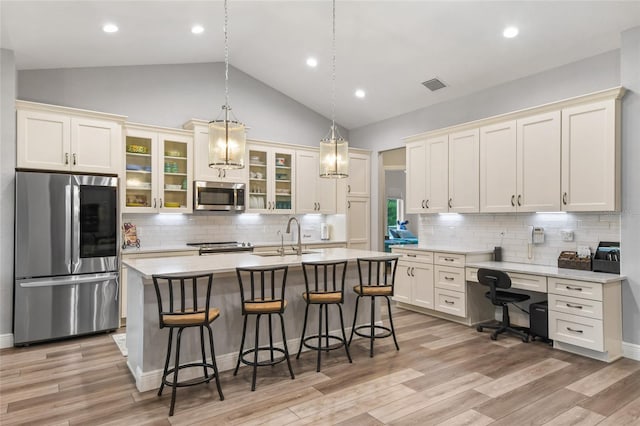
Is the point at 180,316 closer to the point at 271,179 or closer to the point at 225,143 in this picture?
the point at 225,143

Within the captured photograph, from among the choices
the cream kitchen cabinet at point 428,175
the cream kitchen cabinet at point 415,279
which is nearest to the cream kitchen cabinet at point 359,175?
the cream kitchen cabinet at point 428,175

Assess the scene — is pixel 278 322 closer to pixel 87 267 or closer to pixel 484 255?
pixel 87 267

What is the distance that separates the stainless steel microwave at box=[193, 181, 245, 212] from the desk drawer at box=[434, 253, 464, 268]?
119 inches

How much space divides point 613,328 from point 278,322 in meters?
3.29

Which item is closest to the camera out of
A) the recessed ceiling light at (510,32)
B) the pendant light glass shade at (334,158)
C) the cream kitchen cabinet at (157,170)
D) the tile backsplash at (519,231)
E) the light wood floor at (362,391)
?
the light wood floor at (362,391)

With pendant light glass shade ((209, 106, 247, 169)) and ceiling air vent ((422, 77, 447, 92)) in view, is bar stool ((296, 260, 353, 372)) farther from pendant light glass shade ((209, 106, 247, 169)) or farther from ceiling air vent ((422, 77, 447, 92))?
ceiling air vent ((422, 77, 447, 92))

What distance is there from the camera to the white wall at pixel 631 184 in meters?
3.88

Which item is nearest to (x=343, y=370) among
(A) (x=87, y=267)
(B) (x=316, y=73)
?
(A) (x=87, y=267)

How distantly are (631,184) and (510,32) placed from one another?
78.6 inches

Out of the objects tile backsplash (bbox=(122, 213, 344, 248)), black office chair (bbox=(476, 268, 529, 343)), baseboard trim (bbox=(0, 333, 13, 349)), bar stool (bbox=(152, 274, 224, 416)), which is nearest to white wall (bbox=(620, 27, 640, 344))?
black office chair (bbox=(476, 268, 529, 343))

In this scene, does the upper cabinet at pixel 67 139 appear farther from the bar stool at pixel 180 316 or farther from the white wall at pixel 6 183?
the bar stool at pixel 180 316

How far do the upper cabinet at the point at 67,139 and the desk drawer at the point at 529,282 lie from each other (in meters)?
4.99

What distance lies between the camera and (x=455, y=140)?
18.1 ft

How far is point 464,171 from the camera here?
17.7 ft
